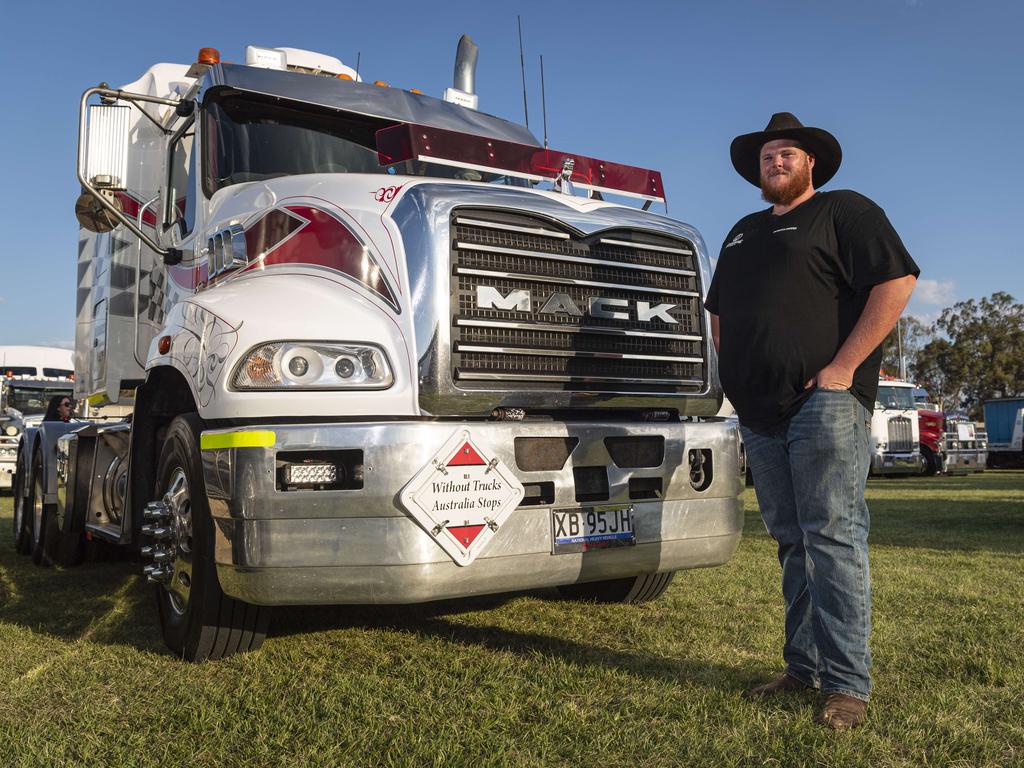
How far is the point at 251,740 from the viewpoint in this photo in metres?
3.27

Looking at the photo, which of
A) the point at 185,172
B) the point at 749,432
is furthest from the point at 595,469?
the point at 185,172

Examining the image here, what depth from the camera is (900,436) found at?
78.1 feet

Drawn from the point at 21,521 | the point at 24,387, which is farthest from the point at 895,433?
the point at 21,521

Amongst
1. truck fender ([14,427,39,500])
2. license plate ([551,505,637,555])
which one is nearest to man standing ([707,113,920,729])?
license plate ([551,505,637,555])

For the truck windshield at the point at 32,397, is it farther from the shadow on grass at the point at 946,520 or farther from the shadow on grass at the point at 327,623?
the shadow on grass at the point at 946,520

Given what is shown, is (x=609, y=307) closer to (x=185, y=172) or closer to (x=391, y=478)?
(x=391, y=478)

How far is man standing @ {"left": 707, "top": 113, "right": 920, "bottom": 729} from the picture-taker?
348 cm

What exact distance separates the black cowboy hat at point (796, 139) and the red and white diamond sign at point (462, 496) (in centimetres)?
166

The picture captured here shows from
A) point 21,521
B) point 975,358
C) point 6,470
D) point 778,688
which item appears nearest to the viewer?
point 778,688

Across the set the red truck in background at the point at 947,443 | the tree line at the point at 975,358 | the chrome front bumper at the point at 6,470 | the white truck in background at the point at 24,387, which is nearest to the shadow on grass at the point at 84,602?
the white truck in background at the point at 24,387

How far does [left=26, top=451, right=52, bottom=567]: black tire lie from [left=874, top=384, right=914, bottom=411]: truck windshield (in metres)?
20.2

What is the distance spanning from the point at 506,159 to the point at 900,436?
21.3m

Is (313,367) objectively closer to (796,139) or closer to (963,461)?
(796,139)

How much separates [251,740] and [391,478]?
1.06 metres
